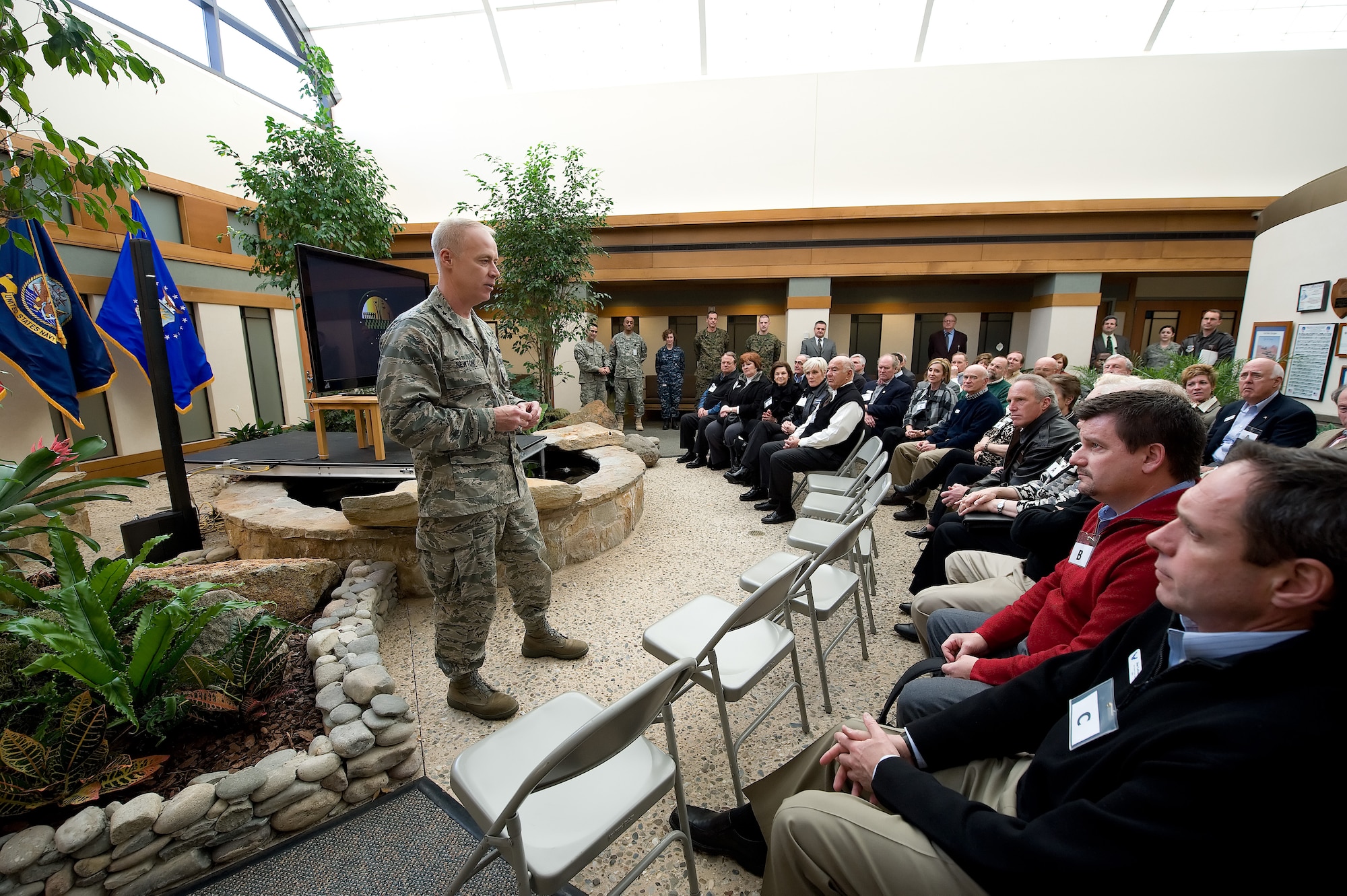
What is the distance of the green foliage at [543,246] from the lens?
696 centimetres

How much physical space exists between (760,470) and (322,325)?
358 centimetres

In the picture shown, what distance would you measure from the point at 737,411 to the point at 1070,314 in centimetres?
567

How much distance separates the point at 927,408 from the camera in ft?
16.4

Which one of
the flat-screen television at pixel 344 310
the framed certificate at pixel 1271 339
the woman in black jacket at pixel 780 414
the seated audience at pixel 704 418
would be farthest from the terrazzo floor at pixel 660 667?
the framed certificate at pixel 1271 339

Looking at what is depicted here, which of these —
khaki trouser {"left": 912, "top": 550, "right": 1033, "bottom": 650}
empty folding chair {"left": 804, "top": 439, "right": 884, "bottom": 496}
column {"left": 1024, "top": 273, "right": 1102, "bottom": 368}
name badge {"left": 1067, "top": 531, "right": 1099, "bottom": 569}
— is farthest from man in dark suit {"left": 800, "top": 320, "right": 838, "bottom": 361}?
name badge {"left": 1067, "top": 531, "right": 1099, "bottom": 569}

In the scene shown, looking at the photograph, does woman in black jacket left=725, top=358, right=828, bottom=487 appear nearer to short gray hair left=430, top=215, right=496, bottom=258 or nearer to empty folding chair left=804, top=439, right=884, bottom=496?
empty folding chair left=804, top=439, right=884, bottom=496

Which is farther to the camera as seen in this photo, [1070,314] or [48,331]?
[1070,314]

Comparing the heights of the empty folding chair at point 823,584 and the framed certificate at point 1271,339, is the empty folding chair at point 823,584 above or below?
below

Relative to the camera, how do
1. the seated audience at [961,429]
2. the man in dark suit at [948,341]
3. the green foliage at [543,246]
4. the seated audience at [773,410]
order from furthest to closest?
the man in dark suit at [948,341] < the green foliage at [543,246] < the seated audience at [773,410] < the seated audience at [961,429]

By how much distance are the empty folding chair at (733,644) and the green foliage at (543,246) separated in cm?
571

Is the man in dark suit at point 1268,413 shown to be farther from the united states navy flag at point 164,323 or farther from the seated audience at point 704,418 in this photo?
the united states navy flag at point 164,323

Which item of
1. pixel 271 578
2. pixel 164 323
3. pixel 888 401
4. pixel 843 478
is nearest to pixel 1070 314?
pixel 888 401

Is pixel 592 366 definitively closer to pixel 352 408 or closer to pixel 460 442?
pixel 352 408

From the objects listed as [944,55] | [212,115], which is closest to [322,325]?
[212,115]
